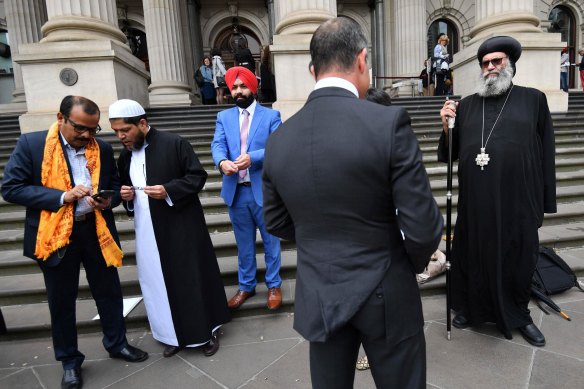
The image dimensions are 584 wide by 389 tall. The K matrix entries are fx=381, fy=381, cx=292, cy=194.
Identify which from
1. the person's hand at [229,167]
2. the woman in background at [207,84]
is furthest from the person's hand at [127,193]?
the woman in background at [207,84]

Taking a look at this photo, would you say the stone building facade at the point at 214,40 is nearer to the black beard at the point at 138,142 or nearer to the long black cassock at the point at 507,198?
the black beard at the point at 138,142

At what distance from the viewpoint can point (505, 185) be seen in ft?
9.20

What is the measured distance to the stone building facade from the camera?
21.8ft

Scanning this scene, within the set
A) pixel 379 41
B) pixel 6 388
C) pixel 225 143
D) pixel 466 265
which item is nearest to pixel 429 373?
pixel 466 265

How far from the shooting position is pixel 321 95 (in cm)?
133

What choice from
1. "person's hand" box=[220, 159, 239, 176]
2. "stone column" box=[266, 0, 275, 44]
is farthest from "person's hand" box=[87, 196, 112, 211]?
"stone column" box=[266, 0, 275, 44]

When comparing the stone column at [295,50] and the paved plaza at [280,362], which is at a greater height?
the stone column at [295,50]

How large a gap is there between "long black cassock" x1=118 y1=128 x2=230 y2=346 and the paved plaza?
0.93 ft

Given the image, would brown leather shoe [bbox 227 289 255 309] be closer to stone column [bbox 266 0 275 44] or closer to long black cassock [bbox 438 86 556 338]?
long black cassock [bbox 438 86 556 338]

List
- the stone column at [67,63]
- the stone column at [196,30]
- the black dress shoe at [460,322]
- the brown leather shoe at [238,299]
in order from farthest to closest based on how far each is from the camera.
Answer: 1. the stone column at [196,30]
2. the stone column at [67,63]
3. the brown leather shoe at [238,299]
4. the black dress shoe at [460,322]

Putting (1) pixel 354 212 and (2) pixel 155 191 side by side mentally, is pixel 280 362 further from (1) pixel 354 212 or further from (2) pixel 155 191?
(1) pixel 354 212

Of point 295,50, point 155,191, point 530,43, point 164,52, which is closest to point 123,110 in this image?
point 155,191

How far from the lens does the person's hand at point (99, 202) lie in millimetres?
2518

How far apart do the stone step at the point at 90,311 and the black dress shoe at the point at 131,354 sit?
50cm
